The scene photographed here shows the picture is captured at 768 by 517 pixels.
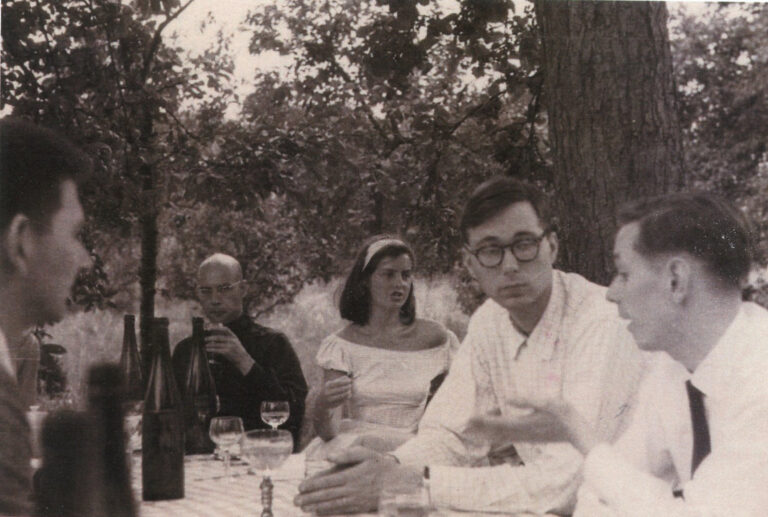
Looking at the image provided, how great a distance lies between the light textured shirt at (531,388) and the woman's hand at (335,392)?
222mm

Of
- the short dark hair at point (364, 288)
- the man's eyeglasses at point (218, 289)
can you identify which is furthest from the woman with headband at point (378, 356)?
the man's eyeglasses at point (218, 289)

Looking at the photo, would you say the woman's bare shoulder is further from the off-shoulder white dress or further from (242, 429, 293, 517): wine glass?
(242, 429, 293, 517): wine glass

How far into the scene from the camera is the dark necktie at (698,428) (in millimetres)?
1657

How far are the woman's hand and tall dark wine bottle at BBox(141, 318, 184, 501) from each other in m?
0.34

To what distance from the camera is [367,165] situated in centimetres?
209

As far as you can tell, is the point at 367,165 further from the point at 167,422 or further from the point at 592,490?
the point at 592,490

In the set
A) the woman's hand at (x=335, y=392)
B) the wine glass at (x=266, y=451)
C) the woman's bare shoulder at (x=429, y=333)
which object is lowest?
the wine glass at (x=266, y=451)

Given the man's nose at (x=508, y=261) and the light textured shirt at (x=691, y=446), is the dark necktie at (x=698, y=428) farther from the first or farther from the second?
the man's nose at (x=508, y=261)

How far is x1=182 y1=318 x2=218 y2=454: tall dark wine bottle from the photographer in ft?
7.20

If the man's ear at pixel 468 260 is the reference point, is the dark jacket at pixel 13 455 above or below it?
below

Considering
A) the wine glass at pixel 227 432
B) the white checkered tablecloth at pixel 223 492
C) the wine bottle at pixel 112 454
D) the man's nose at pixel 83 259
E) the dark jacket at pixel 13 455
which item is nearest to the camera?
the wine bottle at pixel 112 454

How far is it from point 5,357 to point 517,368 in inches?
40.4

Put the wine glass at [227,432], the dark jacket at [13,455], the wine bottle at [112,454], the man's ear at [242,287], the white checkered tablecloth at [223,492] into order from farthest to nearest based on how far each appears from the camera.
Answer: the man's ear at [242,287], the wine glass at [227,432], the white checkered tablecloth at [223,492], the dark jacket at [13,455], the wine bottle at [112,454]

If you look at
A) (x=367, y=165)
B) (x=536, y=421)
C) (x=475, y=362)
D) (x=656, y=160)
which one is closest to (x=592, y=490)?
(x=536, y=421)
